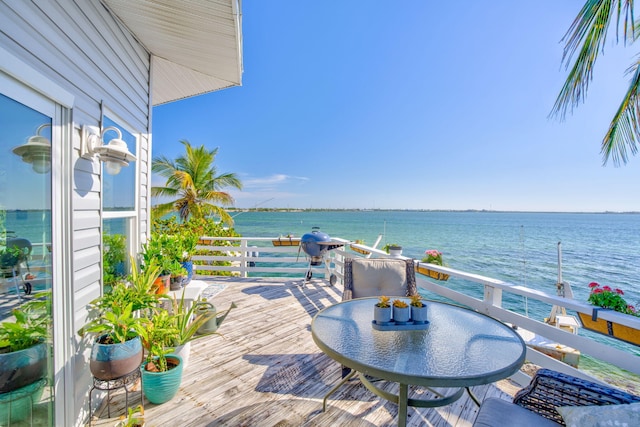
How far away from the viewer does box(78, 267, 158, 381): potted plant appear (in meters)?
1.61

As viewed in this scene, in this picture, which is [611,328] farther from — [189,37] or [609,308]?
[189,37]

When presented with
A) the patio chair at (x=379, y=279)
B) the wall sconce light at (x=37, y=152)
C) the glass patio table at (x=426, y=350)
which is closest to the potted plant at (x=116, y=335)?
the wall sconce light at (x=37, y=152)

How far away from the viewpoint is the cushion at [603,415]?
94cm

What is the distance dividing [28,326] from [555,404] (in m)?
2.61

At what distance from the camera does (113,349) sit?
1617 mm

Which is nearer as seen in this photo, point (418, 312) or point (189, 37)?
point (418, 312)

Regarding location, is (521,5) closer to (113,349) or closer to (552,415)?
(552,415)

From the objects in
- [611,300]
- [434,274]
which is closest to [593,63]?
[611,300]

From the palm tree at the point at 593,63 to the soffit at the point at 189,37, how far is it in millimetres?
2657

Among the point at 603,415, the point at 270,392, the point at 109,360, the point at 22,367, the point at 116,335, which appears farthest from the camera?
the point at 270,392

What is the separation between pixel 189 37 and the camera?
2357mm

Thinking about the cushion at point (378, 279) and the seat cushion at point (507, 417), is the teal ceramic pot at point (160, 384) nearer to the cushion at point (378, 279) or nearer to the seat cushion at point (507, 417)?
the cushion at point (378, 279)

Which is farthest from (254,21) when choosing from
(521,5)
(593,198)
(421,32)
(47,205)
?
(593,198)

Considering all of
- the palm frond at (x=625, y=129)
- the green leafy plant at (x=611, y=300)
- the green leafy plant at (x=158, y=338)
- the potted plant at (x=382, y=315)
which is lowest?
the green leafy plant at (x=158, y=338)
